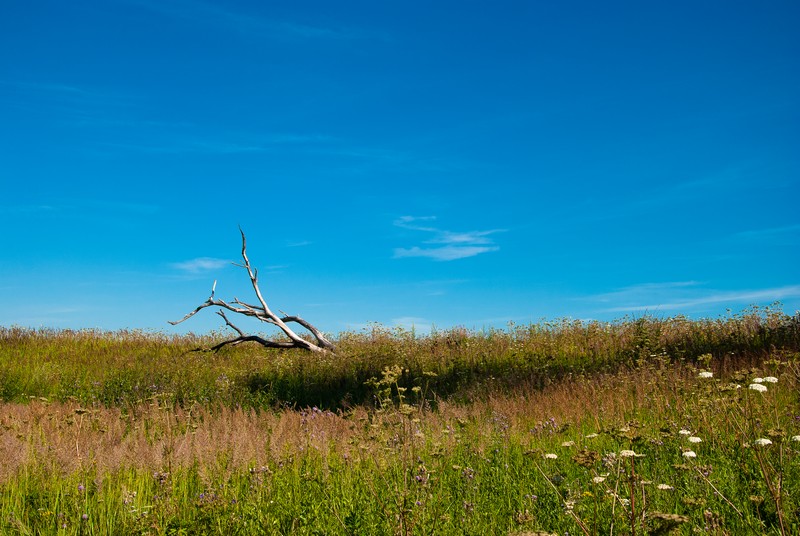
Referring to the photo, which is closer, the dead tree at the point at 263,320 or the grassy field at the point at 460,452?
the grassy field at the point at 460,452

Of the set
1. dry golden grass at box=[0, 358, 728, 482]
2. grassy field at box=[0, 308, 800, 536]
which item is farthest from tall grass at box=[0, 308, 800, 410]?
dry golden grass at box=[0, 358, 728, 482]

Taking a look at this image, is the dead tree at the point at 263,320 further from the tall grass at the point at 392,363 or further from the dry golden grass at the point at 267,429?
the dry golden grass at the point at 267,429

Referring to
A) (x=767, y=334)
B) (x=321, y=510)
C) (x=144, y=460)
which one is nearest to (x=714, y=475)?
(x=321, y=510)

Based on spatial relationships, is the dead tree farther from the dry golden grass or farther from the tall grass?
the dry golden grass

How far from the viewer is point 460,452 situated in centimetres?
597

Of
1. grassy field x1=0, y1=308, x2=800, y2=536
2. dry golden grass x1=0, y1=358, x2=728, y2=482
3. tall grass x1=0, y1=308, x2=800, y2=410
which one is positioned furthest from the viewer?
tall grass x1=0, y1=308, x2=800, y2=410

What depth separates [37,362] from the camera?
17.2m

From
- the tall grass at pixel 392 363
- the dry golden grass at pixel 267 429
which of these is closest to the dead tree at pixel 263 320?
the tall grass at pixel 392 363

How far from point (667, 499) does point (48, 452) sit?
5604 mm

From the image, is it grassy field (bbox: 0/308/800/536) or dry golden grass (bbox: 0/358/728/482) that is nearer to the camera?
grassy field (bbox: 0/308/800/536)

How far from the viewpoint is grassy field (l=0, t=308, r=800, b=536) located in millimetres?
3768

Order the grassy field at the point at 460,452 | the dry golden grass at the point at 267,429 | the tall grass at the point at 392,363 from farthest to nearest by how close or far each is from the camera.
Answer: the tall grass at the point at 392,363 → the dry golden grass at the point at 267,429 → the grassy field at the point at 460,452

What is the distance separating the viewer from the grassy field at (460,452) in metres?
3.77

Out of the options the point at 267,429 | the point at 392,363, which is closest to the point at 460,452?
the point at 267,429
